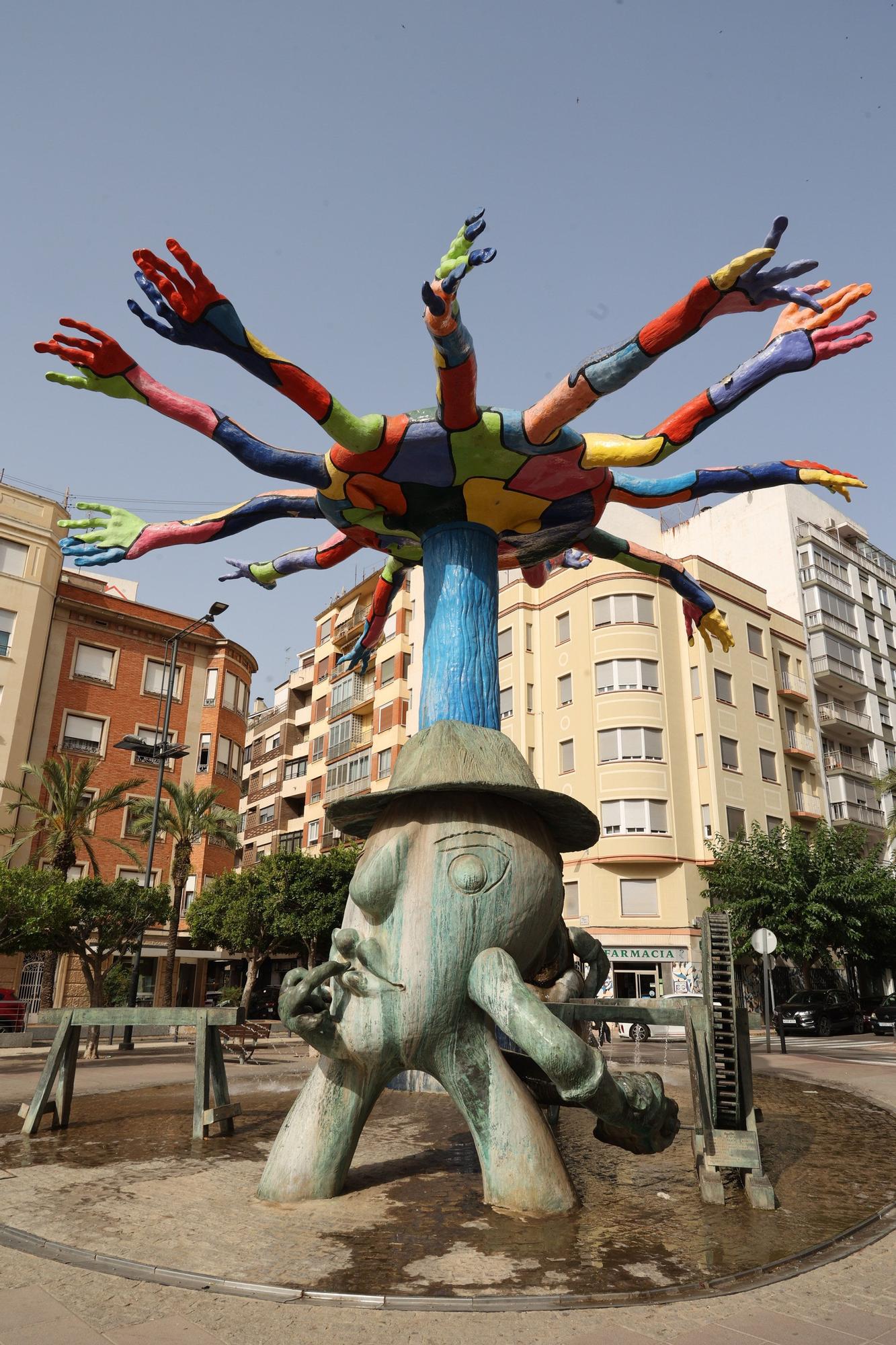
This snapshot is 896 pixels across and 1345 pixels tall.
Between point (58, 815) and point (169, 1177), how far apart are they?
2320 centimetres

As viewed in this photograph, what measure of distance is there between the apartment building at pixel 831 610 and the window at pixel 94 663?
92.4 ft

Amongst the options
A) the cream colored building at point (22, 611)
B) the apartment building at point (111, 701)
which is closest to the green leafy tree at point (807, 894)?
the apartment building at point (111, 701)

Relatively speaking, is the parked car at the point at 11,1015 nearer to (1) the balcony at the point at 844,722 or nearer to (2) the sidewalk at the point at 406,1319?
(2) the sidewalk at the point at 406,1319

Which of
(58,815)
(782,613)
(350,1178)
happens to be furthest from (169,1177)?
(782,613)

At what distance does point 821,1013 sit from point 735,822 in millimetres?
8786

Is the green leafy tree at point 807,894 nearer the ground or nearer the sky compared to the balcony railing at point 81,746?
nearer the ground

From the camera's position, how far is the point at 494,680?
777cm

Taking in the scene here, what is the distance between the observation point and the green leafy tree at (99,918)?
22.8m

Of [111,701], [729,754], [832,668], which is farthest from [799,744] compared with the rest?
[111,701]

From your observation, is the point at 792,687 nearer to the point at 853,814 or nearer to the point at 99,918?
the point at 853,814

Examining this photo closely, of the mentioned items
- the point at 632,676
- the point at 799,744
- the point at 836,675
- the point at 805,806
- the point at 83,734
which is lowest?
the point at 805,806

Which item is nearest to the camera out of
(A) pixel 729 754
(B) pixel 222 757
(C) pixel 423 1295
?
(C) pixel 423 1295

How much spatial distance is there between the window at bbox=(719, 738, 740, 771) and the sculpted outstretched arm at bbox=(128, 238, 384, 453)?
31.5 m

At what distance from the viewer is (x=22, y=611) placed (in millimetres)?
31984
